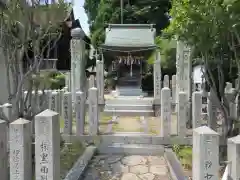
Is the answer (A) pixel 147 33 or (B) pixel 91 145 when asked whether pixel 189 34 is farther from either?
(A) pixel 147 33

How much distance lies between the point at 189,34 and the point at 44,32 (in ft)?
10.5

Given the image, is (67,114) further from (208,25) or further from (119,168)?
(208,25)

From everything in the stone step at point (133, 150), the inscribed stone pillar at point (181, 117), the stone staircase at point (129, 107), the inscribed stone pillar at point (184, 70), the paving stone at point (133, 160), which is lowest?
the paving stone at point (133, 160)

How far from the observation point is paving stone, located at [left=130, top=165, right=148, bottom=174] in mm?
5771

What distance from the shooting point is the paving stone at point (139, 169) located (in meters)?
5.77

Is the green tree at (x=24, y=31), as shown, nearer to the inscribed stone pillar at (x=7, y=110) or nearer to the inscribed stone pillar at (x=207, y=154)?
the inscribed stone pillar at (x=7, y=110)

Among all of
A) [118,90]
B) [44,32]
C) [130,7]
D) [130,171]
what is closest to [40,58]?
[44,32]

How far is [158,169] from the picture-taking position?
5.96 meters

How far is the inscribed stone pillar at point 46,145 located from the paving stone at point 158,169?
7.84ft

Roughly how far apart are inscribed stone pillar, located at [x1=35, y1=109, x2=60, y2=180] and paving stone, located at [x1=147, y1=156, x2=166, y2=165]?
2873 mm

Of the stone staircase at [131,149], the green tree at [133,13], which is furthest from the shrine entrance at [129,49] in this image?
the stone staircase at [131,149]

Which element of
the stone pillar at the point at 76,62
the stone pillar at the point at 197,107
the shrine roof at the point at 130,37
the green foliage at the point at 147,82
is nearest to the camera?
the stone pillar at the point at 197,107

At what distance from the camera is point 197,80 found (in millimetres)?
16719

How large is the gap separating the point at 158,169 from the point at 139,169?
39cm
